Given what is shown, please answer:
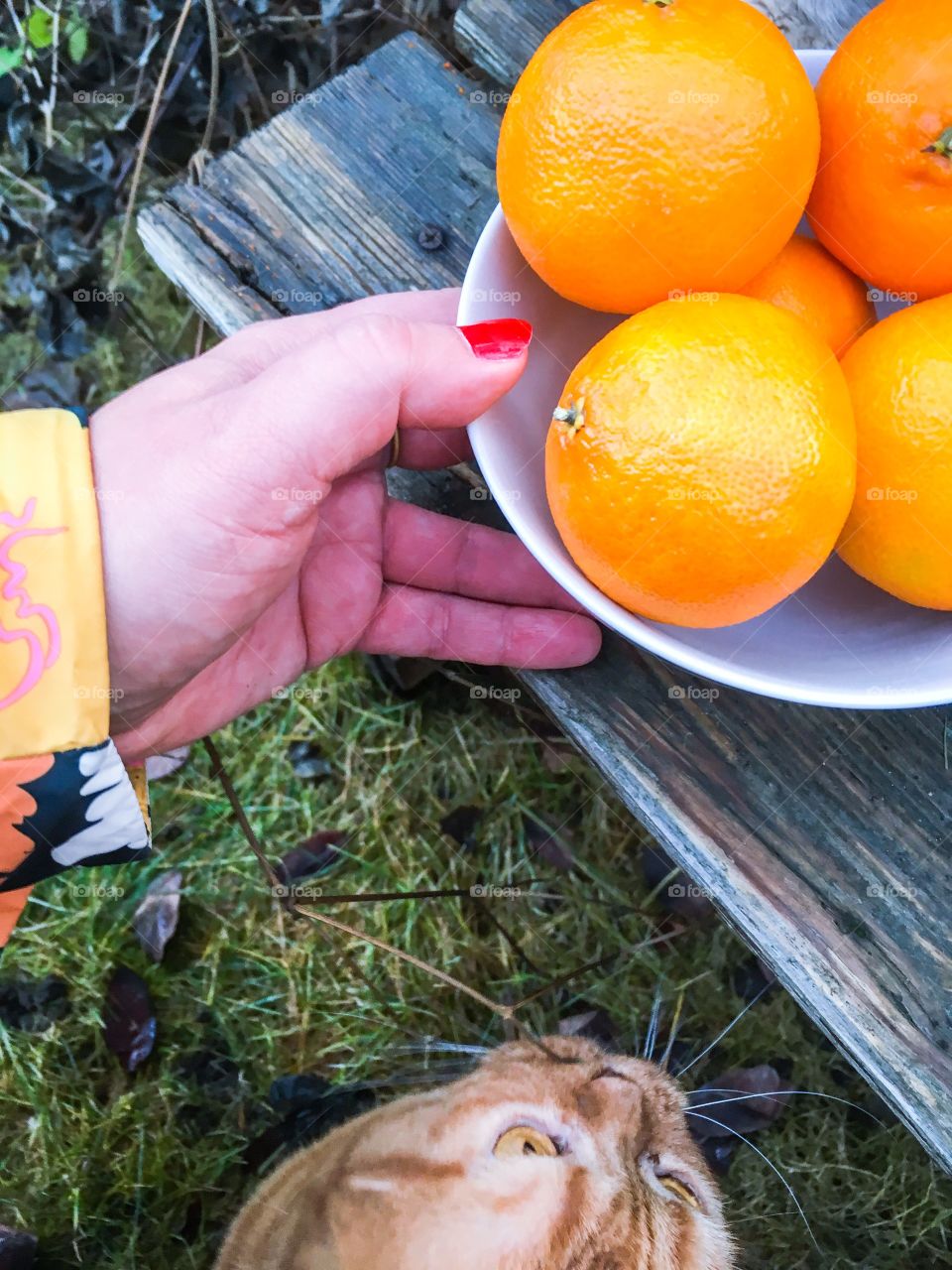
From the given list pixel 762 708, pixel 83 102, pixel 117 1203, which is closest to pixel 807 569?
pixel 762 708

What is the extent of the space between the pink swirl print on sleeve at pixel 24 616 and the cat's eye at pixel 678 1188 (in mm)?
980

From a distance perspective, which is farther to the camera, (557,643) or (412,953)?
(412,953)

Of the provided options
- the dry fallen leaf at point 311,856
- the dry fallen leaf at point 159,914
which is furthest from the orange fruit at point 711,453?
the dry fallen leaf at point 159,914

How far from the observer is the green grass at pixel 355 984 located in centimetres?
153

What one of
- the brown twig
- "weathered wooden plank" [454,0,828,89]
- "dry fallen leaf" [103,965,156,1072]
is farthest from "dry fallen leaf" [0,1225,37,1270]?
"weathered wooden plank" [454,0,828,89]

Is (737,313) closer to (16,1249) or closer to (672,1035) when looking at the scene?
(672,1035)

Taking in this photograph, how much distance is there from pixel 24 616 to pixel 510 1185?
88 cm

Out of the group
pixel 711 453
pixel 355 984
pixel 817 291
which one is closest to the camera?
pixel 711 453

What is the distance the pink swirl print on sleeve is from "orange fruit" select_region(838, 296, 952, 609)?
85cm

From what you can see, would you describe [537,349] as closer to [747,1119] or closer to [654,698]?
[654,698]

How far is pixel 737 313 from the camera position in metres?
0.90

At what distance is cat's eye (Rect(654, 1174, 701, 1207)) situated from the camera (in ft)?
4.09

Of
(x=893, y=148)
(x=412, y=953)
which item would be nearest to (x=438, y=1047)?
(x=412, y=953)

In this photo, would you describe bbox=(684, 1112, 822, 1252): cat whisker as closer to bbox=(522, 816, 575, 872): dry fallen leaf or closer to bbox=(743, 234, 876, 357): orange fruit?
bbox=(522, 816, 575, 872): dry fallen leaf
